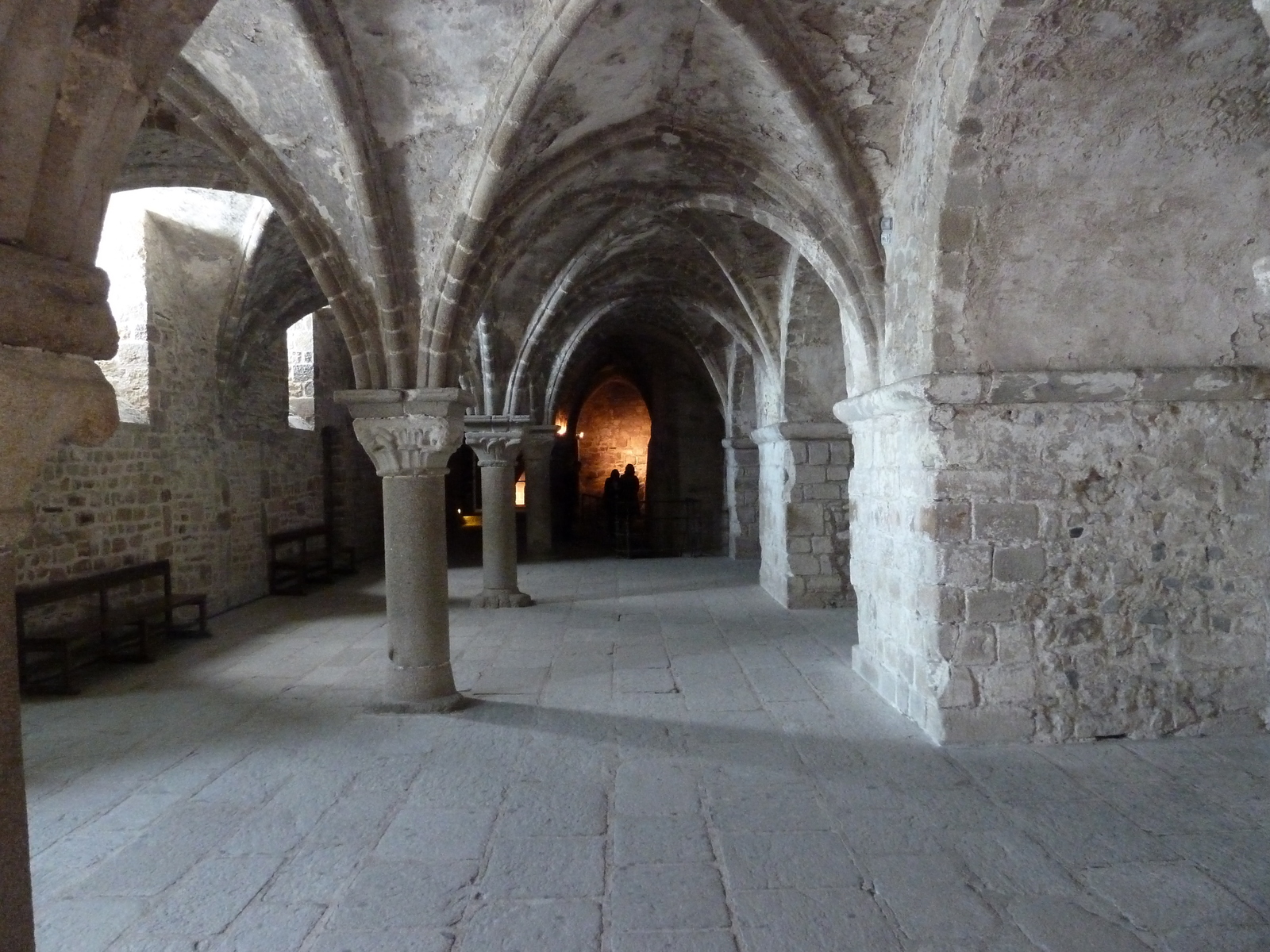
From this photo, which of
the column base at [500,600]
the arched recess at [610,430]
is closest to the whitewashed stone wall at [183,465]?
the column base at [500,600]

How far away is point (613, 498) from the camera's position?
1505 centimetres

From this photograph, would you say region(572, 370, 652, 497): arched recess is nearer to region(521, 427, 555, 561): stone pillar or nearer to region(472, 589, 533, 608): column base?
region(521, 427, 555, 561): stone pillar

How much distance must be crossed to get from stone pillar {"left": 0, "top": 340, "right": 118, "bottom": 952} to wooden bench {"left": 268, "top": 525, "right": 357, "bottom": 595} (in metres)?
8.18

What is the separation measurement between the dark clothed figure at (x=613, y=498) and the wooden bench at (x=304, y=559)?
Answer: 16.0 ft

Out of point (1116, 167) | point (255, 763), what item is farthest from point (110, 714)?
point (1116, 167)

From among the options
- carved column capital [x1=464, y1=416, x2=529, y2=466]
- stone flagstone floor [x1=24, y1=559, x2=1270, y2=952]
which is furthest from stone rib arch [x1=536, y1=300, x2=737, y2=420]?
stone flagstone floor [x1=24, y1=559, x2=1270, y2=952]

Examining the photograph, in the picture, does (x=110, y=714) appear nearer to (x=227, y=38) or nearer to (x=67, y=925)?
(x=67, y=925)

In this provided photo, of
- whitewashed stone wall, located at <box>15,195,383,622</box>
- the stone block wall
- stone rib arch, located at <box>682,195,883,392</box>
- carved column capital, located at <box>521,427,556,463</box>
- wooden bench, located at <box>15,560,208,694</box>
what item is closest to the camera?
stone rib arch, located at <box>682,195,883,392</box>

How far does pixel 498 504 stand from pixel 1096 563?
5675mm

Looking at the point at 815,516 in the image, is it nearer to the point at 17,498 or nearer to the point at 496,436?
the point at 496,436

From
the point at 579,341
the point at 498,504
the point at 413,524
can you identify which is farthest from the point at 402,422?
the point at 579,341

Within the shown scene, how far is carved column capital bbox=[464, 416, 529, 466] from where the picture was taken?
28.0ft

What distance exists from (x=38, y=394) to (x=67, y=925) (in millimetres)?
1998

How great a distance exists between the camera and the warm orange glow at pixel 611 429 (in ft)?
71.1
